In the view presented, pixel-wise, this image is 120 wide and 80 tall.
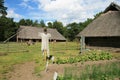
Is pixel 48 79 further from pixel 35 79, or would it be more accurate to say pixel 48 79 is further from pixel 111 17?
pixel 111 17

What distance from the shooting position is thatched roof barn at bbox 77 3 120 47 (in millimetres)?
27156

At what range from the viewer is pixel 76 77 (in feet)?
27.3

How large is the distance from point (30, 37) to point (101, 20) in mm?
34189

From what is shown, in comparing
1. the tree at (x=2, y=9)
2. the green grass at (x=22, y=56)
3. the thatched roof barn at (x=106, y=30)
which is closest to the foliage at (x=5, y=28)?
the tree at (x=2, y=9)

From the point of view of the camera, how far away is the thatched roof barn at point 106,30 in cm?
2716

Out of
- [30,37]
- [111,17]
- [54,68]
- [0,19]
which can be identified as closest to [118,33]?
[111,17]

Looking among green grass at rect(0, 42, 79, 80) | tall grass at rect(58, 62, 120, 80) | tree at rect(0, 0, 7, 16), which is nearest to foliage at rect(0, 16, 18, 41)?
tree at rect(0, 0, 7, 16)

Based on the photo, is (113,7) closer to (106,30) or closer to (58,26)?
(106,30)

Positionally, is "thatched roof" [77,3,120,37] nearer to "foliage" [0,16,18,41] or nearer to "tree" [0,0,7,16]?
"foliage" [0,16,18,41]

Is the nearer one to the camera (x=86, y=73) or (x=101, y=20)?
(x=86, y=73)

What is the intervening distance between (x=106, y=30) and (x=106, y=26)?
37.0 inches

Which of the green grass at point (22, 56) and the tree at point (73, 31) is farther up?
the tree at point (73, 31)

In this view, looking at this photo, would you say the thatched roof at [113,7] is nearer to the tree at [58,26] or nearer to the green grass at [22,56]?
the green grass at [22,56]

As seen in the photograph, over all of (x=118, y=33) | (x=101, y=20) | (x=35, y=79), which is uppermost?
(x=101, y=20)
